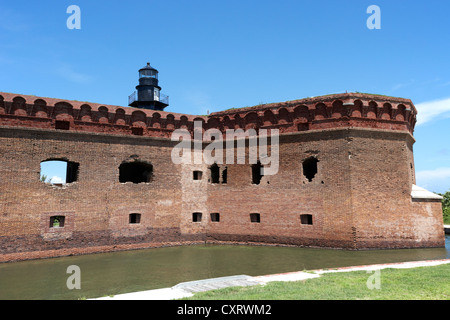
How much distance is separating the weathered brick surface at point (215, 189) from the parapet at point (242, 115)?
1.9 inches

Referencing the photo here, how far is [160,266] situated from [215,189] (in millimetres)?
6417

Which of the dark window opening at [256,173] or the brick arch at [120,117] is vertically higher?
the brick arch at [120,117]

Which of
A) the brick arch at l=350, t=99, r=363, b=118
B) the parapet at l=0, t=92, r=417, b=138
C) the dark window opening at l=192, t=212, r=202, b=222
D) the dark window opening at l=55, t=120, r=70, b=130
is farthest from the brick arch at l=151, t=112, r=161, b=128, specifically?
the brick arch at l=350, t=99, r=363, b=118

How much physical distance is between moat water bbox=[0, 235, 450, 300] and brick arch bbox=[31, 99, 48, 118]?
6.11m

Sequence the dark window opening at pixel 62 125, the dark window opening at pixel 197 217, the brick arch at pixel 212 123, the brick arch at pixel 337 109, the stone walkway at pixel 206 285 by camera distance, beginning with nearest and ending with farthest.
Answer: the stone walkway at pixel 206 285 < the dark window opening at pixel 62 125 < the brick arch at pixel 337 109 < the dark window opening at pixel 197 217 < the brick arch at pixel 212 123

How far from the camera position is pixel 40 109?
13984mm

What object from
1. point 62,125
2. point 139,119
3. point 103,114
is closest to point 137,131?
point 139,119

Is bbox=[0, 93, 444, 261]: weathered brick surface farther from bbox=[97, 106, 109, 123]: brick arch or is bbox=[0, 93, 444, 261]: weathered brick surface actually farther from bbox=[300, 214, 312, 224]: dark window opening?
bbox=[300, 214, 312, 224]: dark window opening

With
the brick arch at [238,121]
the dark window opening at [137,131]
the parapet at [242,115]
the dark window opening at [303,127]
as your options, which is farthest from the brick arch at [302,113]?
the dark window opening at [137,131]

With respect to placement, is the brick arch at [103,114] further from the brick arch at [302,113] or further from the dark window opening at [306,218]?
the dark window opening at [306,218]

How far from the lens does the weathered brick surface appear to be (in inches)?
526

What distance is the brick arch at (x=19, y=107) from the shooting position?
532 inches

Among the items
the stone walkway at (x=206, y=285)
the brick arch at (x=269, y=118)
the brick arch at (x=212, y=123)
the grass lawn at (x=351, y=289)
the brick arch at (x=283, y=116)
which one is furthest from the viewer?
the brick arch at (x=212, y=123)
